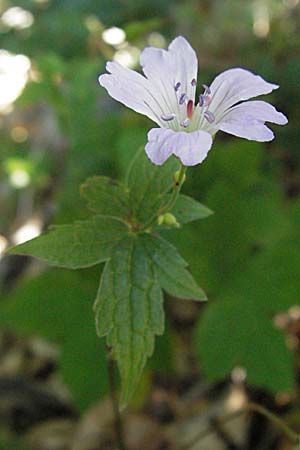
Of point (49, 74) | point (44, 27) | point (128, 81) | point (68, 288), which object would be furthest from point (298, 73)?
point (128, 81)

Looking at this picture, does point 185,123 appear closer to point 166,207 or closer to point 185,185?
point 166,207

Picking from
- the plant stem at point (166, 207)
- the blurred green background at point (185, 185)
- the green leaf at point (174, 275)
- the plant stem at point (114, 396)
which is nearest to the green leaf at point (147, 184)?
the plant stem at point (166, 207)

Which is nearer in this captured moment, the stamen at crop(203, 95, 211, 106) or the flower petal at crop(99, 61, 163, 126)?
the flower petal at crop(99, 61, 163, 126)

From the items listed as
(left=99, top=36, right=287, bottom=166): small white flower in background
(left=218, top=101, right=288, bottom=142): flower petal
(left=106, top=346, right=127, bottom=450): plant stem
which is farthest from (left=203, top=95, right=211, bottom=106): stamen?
(left=106, top=346, right=127, bottom=450): plant stem

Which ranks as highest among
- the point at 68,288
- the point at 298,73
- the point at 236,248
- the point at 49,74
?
the point at 298,73

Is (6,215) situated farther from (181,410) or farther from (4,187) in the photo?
(181,410)

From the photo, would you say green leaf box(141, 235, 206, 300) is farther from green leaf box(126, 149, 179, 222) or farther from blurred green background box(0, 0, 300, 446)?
blurred green background box(0, 0, 300, 446)
